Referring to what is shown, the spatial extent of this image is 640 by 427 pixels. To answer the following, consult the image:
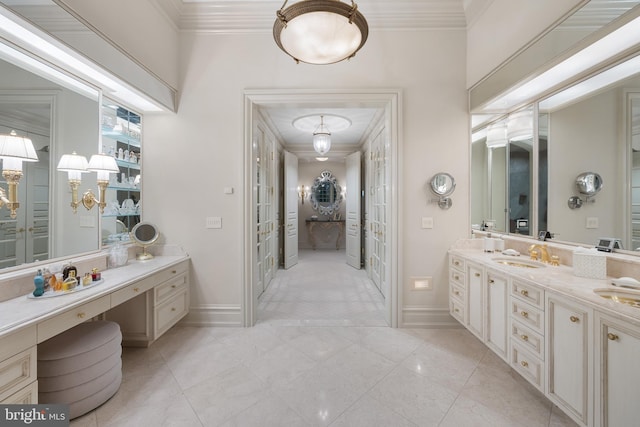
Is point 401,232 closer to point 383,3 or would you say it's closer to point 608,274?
point 608,274

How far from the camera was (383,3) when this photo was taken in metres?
2.72

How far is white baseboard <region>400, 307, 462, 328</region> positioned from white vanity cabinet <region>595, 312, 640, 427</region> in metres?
1.58

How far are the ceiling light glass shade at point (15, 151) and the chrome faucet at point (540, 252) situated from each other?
3.92 metres

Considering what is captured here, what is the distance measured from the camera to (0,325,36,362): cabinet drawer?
3.91 ft

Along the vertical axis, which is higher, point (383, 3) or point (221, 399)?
point (383, 3)

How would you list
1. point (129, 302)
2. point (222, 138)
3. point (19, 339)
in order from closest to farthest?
point (19, 339), point (129, 302), point (222, 138)

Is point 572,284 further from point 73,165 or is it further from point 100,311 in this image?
point 73,165

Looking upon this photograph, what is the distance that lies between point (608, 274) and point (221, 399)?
9.28 feet

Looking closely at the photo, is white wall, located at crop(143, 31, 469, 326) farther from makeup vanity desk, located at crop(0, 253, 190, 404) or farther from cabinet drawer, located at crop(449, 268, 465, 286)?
makeup vanity desk, located at crop(0, 253, 190, 404)

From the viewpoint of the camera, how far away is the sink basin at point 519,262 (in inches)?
82.9

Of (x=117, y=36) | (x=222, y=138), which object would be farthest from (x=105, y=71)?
(x=222, y=138)

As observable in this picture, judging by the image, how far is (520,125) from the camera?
2518 mm

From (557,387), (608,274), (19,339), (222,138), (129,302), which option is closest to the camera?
(19,339)

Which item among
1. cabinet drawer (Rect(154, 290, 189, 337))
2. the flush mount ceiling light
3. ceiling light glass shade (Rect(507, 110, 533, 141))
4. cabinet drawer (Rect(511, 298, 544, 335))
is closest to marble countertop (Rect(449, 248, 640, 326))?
cabinet drawer (Rect(511, 298, 544, 335))
